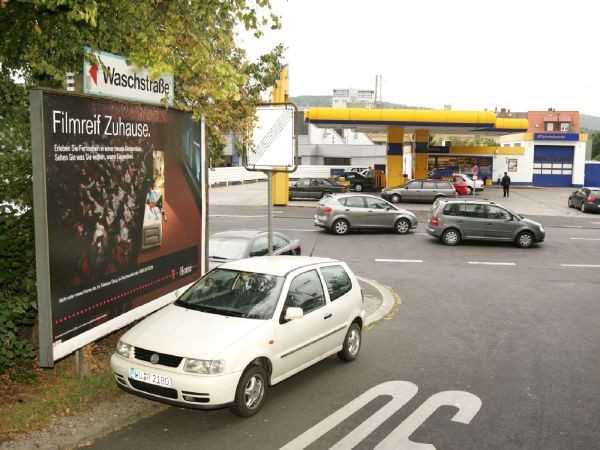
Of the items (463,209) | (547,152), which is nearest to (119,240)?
(463,209)

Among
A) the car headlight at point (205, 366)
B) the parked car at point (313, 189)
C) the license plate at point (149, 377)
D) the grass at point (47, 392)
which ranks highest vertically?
the parked car at point (313, 189)

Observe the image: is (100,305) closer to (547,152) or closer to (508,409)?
(508,409)

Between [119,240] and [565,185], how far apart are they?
52022 mm

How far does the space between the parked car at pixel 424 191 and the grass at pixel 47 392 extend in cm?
2804

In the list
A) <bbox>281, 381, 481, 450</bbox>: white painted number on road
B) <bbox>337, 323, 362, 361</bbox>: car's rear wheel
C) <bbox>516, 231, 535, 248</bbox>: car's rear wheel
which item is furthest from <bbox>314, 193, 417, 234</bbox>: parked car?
<bbox>281, 381, 481, 450</bbox>: white painted number on road

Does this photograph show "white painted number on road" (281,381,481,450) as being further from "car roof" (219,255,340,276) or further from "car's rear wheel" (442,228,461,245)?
"car's rear wheel" (442,228,461,245)

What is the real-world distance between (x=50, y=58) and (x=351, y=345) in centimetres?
563

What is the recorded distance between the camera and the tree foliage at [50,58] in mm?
6926

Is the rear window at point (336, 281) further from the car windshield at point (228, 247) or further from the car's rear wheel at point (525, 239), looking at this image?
the car's rear wheel at point (525, 239)

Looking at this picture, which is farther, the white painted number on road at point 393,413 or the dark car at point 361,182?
the dark car at point 361,182

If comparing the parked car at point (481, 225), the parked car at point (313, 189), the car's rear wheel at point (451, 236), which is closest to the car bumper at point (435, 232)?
the parked car at point (481, 225)

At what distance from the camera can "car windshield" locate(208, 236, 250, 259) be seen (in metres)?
12.0

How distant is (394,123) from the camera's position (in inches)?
1453

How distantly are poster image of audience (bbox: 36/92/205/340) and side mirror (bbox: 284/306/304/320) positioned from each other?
219 cm
